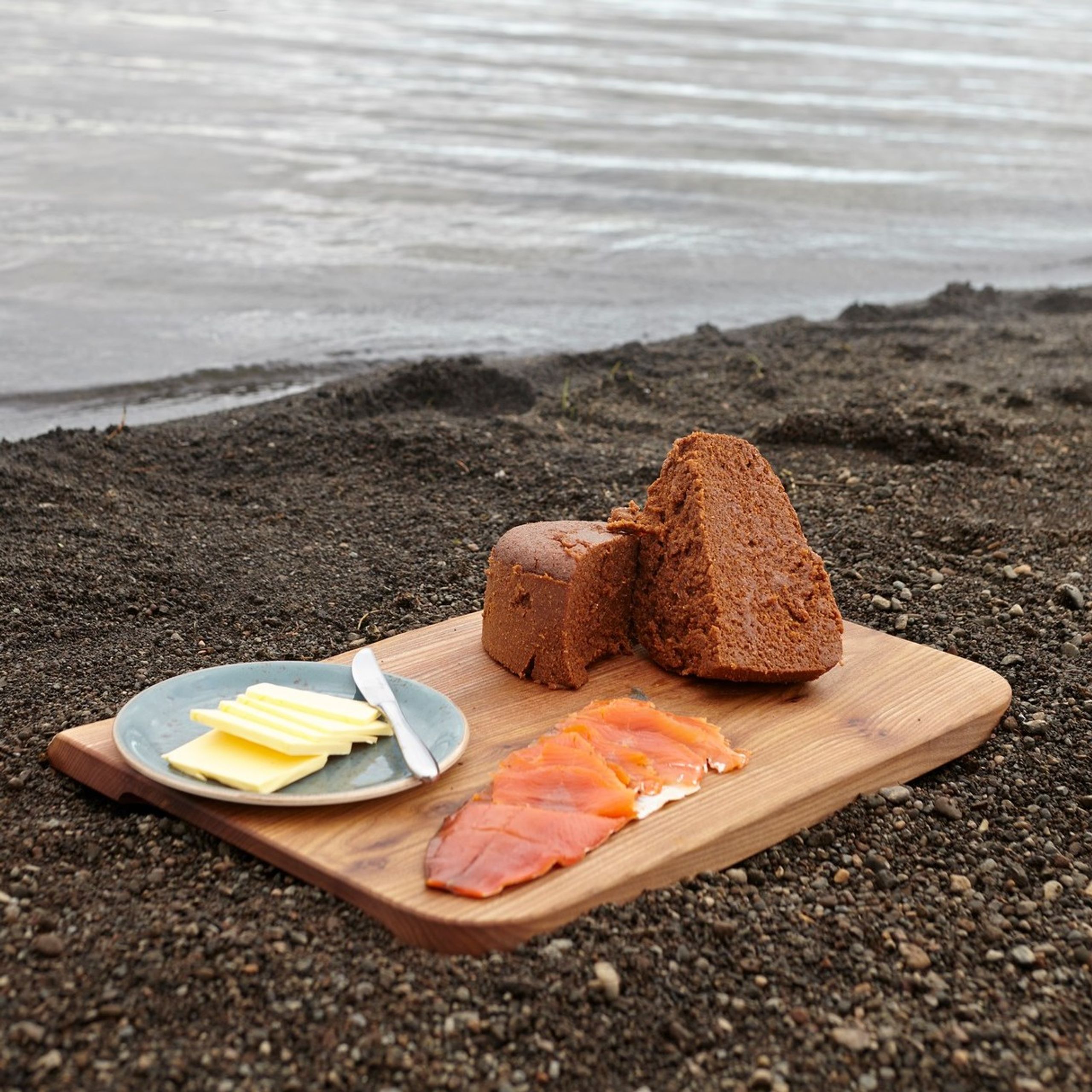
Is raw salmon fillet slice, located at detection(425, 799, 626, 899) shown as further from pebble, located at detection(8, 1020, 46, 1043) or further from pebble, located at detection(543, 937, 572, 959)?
pebble, located at detection(8, 1020, 46, 1043)

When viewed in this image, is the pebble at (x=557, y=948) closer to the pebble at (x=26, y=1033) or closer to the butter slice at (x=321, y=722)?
the butter slice at (x=321, y=722)

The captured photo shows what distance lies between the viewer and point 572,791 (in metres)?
3.13

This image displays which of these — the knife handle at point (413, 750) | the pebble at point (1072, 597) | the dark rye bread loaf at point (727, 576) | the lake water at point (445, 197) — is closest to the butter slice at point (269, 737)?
the knife handle at point (413, 750)

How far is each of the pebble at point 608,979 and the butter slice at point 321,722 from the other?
86 cm

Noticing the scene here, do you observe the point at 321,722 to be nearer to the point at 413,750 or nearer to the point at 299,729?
the point at 299,729

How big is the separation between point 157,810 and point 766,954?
154 centimetres

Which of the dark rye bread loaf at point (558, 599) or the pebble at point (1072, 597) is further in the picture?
the pebble at point (1072, 597)

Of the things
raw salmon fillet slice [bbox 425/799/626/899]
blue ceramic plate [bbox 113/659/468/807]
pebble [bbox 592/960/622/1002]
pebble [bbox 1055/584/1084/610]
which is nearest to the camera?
pebble [bbox 592/960/622/1002]

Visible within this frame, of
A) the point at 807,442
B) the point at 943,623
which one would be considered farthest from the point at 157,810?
the point at 807,442

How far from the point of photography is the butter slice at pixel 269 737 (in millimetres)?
3109

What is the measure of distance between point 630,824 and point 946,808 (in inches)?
38.7

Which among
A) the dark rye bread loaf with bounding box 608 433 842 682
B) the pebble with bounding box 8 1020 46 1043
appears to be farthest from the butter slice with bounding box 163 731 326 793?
the dark rye bread loaf with bounding box 608 433 842 682

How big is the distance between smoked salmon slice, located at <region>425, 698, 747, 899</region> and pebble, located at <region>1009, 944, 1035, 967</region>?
781 millimetres

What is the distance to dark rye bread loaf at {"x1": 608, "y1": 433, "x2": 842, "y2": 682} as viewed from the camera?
378 centimetres
